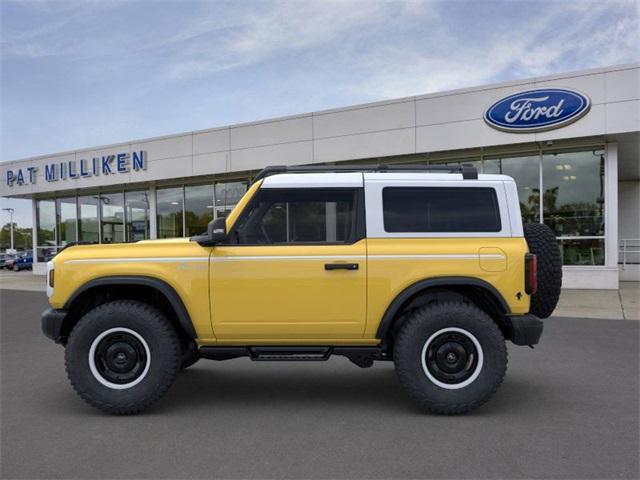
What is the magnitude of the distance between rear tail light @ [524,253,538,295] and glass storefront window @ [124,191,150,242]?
1952cm

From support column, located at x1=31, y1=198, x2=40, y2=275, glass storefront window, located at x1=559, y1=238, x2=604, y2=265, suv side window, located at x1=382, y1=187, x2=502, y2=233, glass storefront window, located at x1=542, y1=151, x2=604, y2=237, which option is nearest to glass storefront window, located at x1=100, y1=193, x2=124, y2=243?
support column, located at x1=31, y1=198, x2=40, y2=275

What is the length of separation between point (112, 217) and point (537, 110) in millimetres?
17827

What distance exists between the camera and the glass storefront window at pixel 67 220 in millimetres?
23969

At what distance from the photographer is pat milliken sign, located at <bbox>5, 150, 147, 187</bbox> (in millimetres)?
20156

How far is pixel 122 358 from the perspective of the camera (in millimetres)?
4254

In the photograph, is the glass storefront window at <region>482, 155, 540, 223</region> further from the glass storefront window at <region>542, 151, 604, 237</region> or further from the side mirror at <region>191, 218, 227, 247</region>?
the side mirror at <region>191, 218, 227, 247</region>

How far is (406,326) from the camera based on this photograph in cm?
421

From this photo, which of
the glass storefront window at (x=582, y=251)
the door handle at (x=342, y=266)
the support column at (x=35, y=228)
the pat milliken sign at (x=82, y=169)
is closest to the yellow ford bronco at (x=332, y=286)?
the door handle at (x=342, y=266)

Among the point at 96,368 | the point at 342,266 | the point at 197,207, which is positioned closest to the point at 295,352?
the point at 342,266

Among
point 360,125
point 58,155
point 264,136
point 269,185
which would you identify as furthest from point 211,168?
point 269,185

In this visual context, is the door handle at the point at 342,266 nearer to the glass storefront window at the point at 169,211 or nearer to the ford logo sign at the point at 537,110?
the ford logo sign at the point at 537,110

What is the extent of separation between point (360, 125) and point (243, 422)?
12546 millimetres

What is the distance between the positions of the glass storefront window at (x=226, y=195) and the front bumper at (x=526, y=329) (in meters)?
15.3

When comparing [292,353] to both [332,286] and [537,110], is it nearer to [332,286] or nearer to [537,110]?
[332,286]
